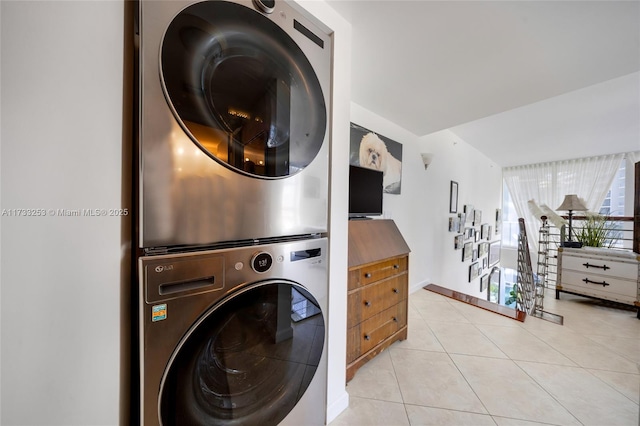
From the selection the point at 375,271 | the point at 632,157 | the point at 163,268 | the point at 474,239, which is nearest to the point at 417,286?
the point at 375,271

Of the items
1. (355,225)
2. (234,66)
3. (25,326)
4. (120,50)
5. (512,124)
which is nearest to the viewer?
(25,326)

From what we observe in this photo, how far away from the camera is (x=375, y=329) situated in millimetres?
1560

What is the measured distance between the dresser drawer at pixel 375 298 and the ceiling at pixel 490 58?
1605 millimetres

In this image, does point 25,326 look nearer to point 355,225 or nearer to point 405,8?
point 355,225

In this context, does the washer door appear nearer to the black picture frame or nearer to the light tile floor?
the light tile floor

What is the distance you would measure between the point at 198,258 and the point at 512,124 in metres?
4.20

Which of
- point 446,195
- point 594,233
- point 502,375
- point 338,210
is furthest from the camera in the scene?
point 446,195

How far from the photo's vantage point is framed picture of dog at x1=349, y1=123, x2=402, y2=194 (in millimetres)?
2219

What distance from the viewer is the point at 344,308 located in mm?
1214

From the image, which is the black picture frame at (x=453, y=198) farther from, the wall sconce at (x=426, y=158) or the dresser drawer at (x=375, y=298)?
the dresser drawer at (x=375, y=298)

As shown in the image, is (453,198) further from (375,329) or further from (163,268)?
(163,268)

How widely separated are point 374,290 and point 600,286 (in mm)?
3077

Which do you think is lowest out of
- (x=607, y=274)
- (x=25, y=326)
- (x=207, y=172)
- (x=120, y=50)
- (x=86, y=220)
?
(x=607, y=274)

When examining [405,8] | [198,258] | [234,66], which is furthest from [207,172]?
[405,8]
